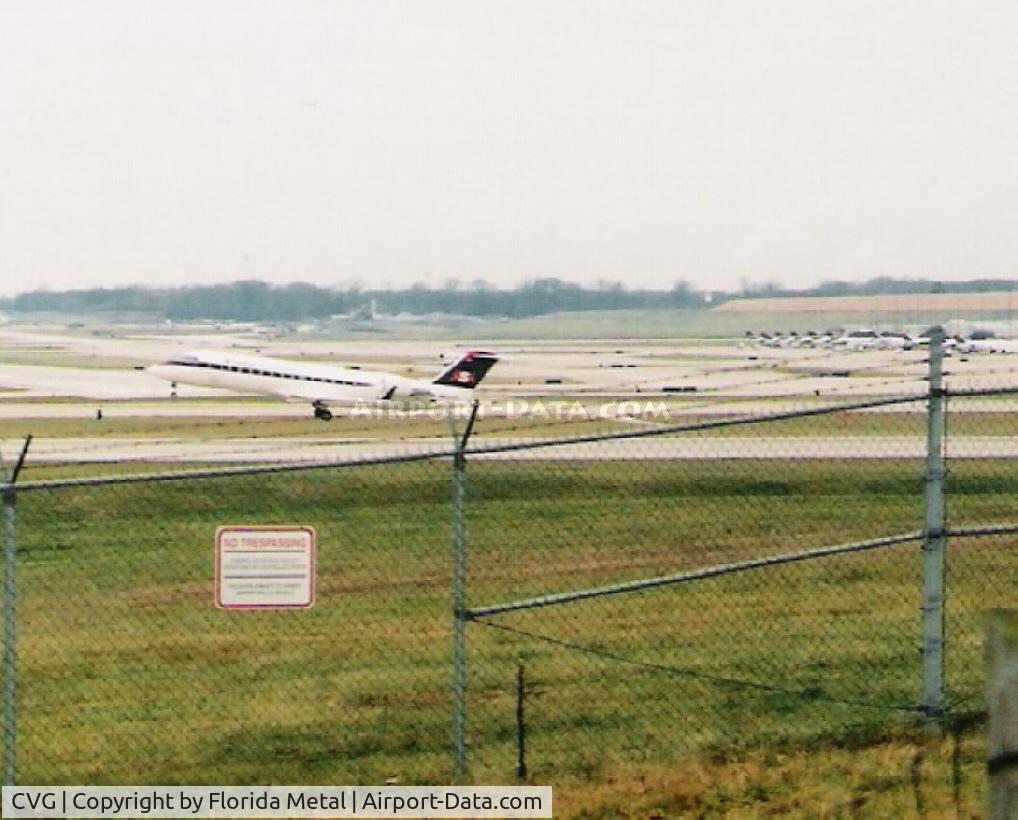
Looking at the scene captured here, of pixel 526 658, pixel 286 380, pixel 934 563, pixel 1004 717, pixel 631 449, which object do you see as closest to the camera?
pixel 1004 717

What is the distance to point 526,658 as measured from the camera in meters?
11.3

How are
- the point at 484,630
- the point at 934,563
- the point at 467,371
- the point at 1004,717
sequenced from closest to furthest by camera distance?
the point at 1004,717 < the point at 934,563 < the point at 484,630 < the point at 467,371

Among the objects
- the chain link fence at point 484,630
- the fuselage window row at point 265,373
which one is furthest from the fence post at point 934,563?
the fuselage window row at point 265,373

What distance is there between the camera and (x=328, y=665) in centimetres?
1112

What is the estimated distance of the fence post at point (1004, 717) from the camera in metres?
2.81

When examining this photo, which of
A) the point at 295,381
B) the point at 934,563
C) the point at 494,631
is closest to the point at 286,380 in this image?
the point at 295,381

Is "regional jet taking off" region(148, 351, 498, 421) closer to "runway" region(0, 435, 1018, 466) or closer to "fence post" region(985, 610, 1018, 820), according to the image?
"runway" region(0, 435, 1018, 466)

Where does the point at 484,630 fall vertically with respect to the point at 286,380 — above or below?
below

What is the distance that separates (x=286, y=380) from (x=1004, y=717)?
118ft

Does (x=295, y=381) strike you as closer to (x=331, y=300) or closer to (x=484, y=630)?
(x=331, y=300)

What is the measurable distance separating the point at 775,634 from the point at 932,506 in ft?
11.7

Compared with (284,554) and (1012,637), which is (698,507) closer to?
(284,554)

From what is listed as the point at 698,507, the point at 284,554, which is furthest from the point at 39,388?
the point at 284,554

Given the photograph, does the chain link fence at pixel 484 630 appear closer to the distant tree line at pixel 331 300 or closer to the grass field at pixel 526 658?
the grass field at pixel 526 658
